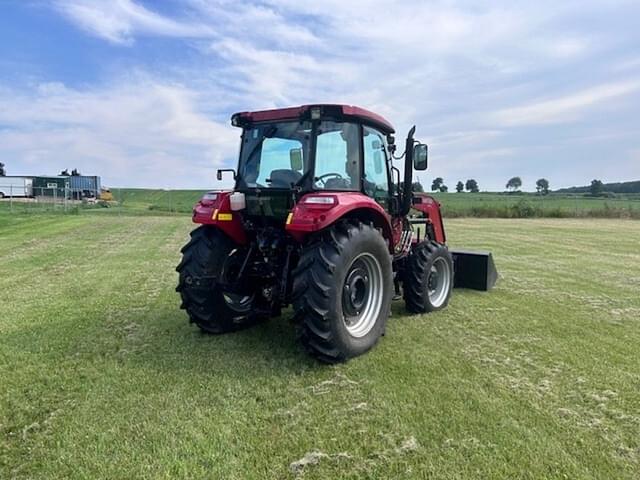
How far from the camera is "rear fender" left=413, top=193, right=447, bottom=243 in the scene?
626 cm

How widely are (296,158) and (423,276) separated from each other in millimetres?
2106

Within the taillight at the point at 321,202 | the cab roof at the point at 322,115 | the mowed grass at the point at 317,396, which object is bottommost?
the mowed grass at the point at 317,396

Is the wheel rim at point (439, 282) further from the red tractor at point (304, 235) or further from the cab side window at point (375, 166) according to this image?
the cab side window at point (375, 166)

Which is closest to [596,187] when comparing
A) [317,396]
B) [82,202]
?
[82,202]

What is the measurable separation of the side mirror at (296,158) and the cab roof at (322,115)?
0.99ft

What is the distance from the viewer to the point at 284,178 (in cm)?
438

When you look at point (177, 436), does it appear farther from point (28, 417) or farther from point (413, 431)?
point (413, 431)

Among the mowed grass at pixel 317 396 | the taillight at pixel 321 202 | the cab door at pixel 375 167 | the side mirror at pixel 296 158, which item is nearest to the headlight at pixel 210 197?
the side mirror at pixel 296 158

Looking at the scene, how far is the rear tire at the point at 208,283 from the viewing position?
437cm

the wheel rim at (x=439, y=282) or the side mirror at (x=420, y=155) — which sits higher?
the side mirror at (x=420, y=155)

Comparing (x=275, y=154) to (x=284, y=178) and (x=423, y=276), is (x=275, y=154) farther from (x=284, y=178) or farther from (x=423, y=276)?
(x=423, y=276)

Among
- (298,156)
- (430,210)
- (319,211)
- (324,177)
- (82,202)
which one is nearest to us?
(319,211)

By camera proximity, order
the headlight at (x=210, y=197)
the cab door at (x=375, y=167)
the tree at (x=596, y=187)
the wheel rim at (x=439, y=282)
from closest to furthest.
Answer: the headlight at (x=210, y=197)
the cab door at (x=375, y=167)
the wheel rim at (x=439, y=282)
the tree at (x=596, y=187)

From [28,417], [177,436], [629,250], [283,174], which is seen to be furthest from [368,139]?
[629,250]
